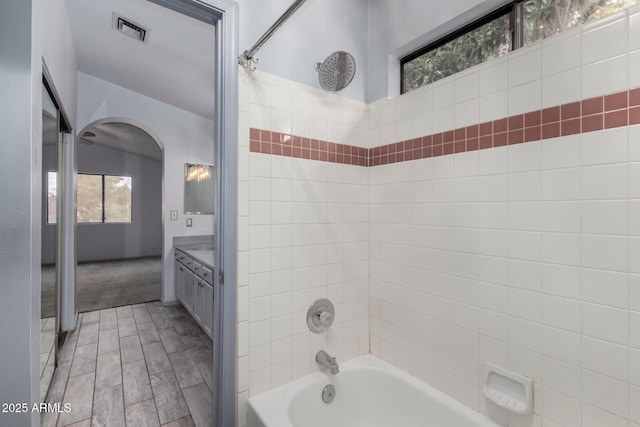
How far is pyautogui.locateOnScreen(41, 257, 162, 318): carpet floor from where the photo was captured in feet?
13.7

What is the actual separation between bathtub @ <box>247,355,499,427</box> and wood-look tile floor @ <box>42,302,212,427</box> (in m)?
0.76

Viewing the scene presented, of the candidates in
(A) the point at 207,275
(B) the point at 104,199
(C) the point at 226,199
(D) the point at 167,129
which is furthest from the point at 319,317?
(B) the point at 104,199

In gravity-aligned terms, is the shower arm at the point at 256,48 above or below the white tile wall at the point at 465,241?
above

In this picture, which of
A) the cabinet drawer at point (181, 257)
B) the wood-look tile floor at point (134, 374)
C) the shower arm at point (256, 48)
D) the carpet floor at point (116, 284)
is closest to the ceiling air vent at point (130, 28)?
the shower arm at point (256, 48)

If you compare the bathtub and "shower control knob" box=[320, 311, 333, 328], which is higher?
"shower control knob" box=[320, 311, 333, 328]

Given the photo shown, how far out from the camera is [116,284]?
16.7ft

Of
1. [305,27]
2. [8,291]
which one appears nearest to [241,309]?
[8,291]

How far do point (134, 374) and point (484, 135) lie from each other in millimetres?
2913

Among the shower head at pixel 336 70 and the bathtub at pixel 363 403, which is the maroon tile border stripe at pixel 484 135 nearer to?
the shower head at pixel 336 70

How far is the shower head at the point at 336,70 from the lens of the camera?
1.58 m

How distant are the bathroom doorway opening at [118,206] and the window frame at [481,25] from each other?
538 cm

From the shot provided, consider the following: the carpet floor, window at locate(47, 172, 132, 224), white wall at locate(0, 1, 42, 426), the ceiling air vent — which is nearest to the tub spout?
white wall at locate(0, 1, 42, 426)

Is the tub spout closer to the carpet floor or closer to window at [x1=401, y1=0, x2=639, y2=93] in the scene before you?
window at [x1=401, y1=0, x2=639, y2=93]

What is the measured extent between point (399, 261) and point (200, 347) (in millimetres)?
2173
